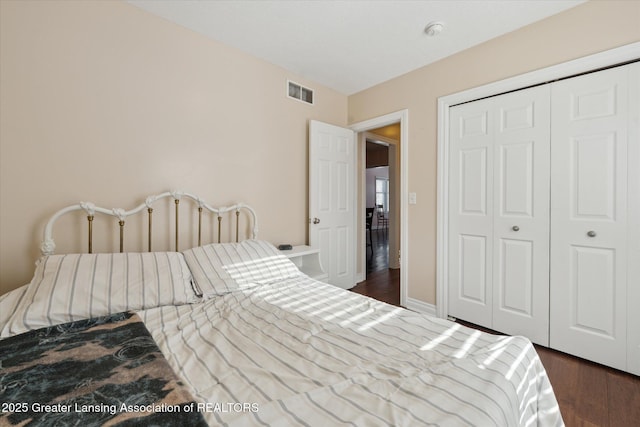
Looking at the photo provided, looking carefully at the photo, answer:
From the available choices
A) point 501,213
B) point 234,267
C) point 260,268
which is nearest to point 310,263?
point 260,268

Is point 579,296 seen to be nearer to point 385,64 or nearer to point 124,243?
point 385,64

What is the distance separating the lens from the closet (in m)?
1.84

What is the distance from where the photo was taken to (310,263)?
9.66 ft

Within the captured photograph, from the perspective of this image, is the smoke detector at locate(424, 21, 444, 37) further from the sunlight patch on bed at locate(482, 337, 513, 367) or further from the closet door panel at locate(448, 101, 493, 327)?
the sunlight patch on bed at locate(482, 337, 513, 367)

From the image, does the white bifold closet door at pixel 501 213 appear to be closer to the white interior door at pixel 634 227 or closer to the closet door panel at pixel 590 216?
the closet door panel at pixel 590 216

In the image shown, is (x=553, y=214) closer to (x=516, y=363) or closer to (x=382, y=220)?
(x=516, y=363)

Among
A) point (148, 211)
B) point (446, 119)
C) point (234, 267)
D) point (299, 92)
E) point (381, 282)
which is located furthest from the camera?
point (381, 282)

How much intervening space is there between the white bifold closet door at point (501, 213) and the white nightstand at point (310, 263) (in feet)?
4.19

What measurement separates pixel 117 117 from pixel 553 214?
3310mm

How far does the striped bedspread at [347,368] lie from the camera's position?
76 cm

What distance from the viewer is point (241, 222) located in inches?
104

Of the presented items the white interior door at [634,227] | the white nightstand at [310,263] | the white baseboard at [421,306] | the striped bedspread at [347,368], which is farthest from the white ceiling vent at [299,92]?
the white interior door at [634,227]

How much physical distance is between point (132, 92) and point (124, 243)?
1.11 meters

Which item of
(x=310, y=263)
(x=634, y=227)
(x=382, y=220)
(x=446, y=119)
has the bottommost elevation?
(x=310, y=263)
